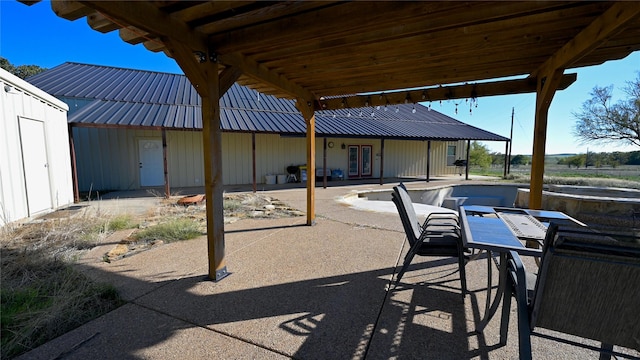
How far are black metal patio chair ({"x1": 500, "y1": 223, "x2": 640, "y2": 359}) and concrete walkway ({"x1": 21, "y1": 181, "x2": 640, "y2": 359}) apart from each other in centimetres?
67

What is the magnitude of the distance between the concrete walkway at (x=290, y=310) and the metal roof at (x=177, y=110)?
15.8 ft

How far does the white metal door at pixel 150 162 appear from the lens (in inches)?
417

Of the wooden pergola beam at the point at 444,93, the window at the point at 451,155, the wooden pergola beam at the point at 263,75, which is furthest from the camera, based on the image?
the window at the point at 451,155

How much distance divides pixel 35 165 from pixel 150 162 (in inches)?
195

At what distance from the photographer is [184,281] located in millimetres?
3078

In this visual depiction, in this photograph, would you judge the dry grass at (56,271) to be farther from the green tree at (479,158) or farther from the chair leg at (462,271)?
the green tree at (479,158)

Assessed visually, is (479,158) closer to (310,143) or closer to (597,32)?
→ (310,143)

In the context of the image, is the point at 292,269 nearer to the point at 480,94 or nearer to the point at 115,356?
the point at 115,356

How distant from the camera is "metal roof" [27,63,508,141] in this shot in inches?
364

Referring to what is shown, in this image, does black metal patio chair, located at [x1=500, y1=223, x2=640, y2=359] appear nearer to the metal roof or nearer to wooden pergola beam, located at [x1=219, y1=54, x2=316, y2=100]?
wooden pergola beam, located at [x1=219, y1=54, x2=316, y2=100]

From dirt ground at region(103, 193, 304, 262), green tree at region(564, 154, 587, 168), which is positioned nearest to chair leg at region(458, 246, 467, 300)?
dirt ground at region(103, 193, 304, 262)

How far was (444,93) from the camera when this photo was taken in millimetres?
4359

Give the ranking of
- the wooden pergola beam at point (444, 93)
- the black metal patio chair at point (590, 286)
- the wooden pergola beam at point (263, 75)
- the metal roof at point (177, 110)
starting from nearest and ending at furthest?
the black metal patio chair at point (590, 286), the wooden pergola beam at point (263, 75), the wooden pergola beam at point (444, 93), the metal roof at point (177, 110)

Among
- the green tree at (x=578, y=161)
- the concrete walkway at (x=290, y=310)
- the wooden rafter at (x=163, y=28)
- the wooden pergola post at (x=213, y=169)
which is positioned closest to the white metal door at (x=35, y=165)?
the concrete walkway at (x=290, y=310)
